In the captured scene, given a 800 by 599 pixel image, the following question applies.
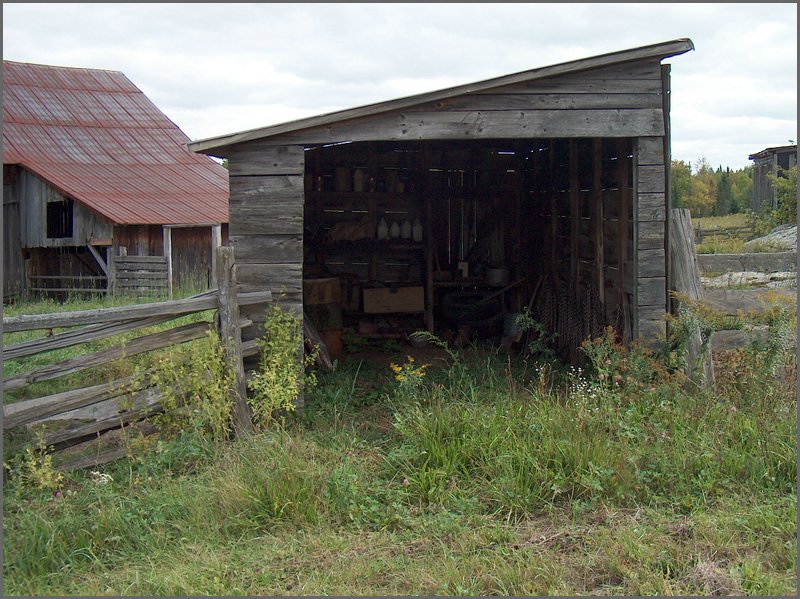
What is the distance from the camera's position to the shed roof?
7.59 m

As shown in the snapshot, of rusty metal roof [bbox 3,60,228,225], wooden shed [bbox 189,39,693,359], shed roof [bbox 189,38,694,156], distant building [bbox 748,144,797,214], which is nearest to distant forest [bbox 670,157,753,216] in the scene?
distant building [bbox 748,144,797,214]

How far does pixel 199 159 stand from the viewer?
81.4ft

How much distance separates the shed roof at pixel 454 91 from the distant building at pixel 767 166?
21.0m

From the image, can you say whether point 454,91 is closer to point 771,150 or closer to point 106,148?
point 106,148

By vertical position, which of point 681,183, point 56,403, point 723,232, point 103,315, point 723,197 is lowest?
point 56,403

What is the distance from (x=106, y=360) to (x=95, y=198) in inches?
598

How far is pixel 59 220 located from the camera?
22.0 metres

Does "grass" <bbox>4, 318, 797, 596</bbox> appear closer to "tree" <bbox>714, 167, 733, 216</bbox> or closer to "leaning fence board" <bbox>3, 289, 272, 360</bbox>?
"leaning fence board" <bbox>3, 289, 272, 360</bbox>

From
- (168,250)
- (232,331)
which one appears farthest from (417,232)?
(168,250)

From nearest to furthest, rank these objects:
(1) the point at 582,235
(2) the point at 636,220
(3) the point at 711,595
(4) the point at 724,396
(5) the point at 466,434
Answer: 1. (3) the point at 711,595
2. (5) the point at 466,434
3. (4) the point at 724,396
4. (2) the point at 636,220
5. (1) the point at 582,235

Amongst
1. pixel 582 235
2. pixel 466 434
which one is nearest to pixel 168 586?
pixel 466 434

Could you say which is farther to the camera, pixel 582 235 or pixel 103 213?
pixel 103 213

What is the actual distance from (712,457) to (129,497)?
4.09 metres

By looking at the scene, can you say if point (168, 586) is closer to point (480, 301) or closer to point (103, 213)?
point (480, 301)
